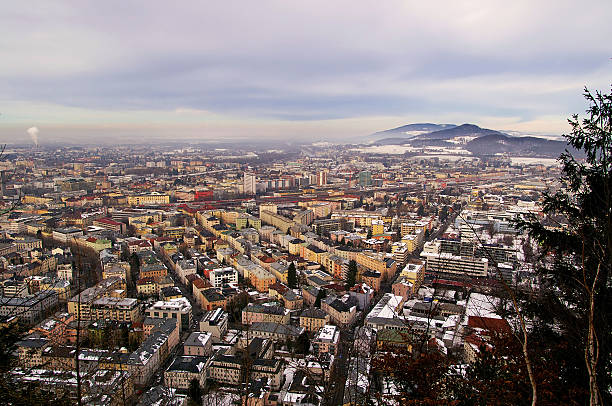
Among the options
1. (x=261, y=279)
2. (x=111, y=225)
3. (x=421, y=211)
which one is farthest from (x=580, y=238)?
(x=421, y=211)

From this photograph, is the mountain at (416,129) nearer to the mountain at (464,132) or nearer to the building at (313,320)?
the mountain at (464,132)

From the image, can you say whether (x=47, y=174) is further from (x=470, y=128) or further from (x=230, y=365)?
(x=470, y=128)

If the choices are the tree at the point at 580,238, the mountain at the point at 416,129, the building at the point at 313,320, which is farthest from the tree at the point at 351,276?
the mountain at the point at 416,129

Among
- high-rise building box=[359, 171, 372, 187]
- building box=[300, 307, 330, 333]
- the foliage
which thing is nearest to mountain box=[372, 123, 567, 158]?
high-rise building box=[359, 171, 372, 187]

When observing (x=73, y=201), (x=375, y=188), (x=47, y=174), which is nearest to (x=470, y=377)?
(x=73, y=201)

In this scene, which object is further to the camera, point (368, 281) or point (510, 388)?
point (368, 281)

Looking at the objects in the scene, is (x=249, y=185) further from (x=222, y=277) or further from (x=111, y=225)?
(x=222, y=277)

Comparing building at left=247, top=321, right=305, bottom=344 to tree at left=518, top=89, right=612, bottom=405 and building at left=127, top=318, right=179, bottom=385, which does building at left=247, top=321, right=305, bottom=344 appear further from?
tree at left=518, top=89, right=612, bottom=405
